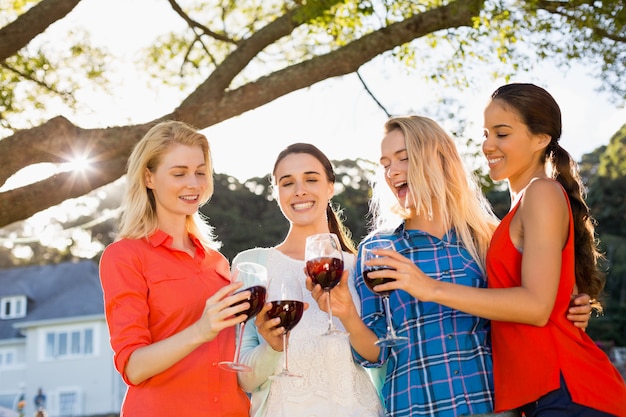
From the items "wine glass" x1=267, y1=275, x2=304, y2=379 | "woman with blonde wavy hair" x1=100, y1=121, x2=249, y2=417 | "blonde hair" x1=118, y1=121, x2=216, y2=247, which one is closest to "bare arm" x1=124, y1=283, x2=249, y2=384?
"woman with blonde wavy hair" x1=100, y1=121, x2=249, y2=417

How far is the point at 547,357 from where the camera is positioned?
10.8 feet

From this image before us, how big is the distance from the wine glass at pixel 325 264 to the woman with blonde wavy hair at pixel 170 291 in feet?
1.16

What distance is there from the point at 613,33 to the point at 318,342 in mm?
5710

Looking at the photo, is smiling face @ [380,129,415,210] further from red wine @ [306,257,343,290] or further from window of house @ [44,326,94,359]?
window of house @ [44,326,94,359]

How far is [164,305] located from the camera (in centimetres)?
389

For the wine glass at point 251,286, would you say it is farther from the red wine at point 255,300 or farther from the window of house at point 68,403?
the window of house at point 68,403

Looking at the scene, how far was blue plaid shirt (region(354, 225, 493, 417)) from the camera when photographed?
3.52 m

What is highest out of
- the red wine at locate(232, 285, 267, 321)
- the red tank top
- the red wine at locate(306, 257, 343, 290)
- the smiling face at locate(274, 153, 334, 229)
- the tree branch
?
the tree branch

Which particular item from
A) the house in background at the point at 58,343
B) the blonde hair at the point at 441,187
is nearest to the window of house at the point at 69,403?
the house in background at the point at 58,343

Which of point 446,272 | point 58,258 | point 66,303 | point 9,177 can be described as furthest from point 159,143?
point 58,258

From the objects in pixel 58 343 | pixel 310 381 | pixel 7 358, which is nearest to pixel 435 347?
pixel 310 381

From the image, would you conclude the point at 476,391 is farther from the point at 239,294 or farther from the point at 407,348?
the point at 239,294

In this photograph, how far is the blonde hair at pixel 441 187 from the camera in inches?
153

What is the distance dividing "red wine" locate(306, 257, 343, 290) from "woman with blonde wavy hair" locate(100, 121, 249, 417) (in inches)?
13.6
